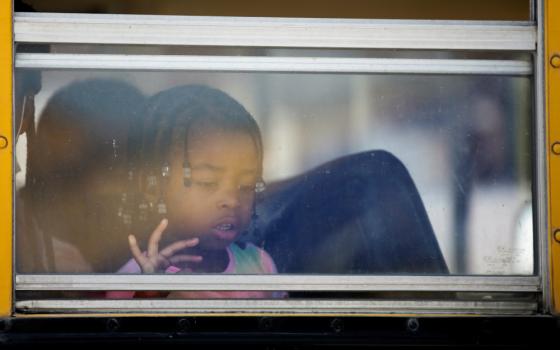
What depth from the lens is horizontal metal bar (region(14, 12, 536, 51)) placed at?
8.11 ft

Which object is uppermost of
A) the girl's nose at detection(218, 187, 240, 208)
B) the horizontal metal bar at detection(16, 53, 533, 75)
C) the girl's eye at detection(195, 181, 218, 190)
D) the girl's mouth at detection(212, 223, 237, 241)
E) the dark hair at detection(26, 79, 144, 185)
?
the horizontal metal bar at detection(16, 53, 533, 75)

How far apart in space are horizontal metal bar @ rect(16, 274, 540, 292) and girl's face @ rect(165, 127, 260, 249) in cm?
11

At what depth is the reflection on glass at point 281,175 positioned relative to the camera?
2473 mm

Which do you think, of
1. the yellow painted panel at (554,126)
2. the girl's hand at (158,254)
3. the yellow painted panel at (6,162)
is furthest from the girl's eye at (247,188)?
the yellow painted panel at (554,126)

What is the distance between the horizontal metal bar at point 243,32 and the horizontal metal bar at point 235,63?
42 mm

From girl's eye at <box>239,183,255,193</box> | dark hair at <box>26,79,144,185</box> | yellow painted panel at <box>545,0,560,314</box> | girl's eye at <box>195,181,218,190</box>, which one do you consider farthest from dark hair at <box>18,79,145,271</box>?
yellow painted panel at <box>545,0,560,314</box>

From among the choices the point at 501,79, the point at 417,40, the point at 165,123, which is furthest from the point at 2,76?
the point at 501,79

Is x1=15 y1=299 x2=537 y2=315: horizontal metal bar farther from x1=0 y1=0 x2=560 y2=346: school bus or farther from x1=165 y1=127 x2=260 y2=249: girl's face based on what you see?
x1=165 y1=127 x2=260 y2=249: girl's face

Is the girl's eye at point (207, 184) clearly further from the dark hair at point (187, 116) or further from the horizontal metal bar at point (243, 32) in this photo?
the horizontal metal bar at point (243, 32)

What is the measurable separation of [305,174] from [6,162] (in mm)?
852

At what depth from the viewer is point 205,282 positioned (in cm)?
247
